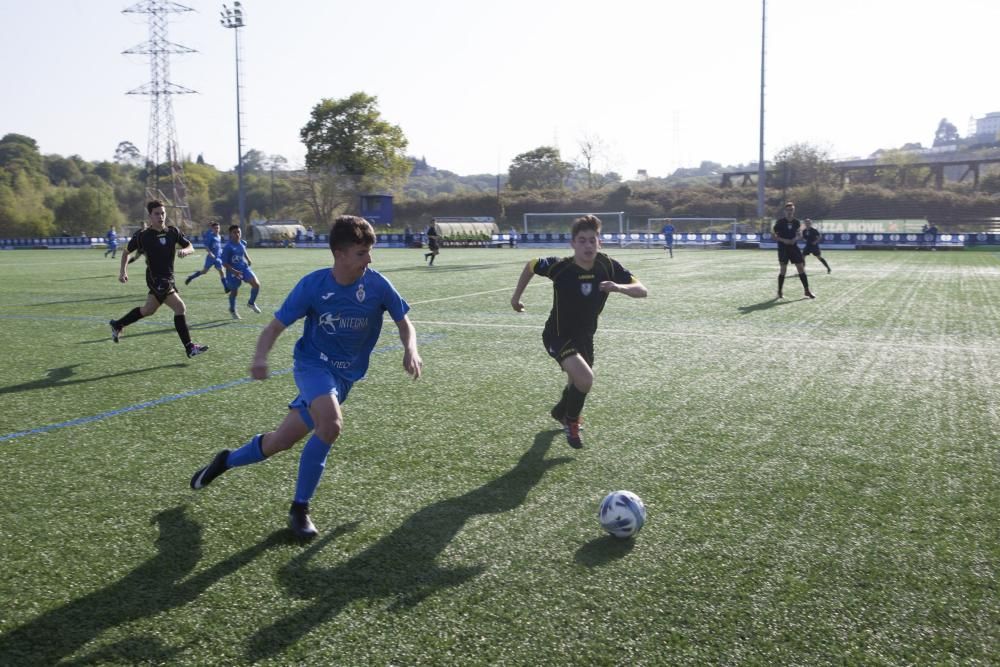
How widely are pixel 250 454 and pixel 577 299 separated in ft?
9.24

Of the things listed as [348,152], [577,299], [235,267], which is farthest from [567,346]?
A: [348,152]

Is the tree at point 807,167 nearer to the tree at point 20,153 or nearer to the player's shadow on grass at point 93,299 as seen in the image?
the player's shadow on grass at point 93,299

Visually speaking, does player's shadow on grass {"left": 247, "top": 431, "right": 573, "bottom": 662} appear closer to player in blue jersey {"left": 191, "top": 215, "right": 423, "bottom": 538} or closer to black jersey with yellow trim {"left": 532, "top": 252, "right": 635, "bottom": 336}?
player in blue jersey {"left": 191, "top": 215, "right": 423, "bottom": 538}

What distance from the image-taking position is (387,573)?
3887mm

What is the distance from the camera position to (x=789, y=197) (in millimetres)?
61688

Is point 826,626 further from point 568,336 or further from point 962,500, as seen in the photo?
point 568,336

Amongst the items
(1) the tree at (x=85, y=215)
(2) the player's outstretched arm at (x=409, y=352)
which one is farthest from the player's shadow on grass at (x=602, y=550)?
(1) the tree at (x=85, y=215)

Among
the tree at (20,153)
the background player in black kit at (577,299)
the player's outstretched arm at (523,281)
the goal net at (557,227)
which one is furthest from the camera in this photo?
the tree at (20,153)

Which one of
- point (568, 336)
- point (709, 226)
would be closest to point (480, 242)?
point (709, 226)

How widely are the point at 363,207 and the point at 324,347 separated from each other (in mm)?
64096

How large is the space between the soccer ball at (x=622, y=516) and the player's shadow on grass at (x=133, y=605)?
1763 millimetres

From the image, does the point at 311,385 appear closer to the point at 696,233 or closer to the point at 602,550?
the point at 602,550

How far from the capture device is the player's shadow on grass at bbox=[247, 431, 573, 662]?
11.1 ft

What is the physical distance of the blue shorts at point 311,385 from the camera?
434cm
